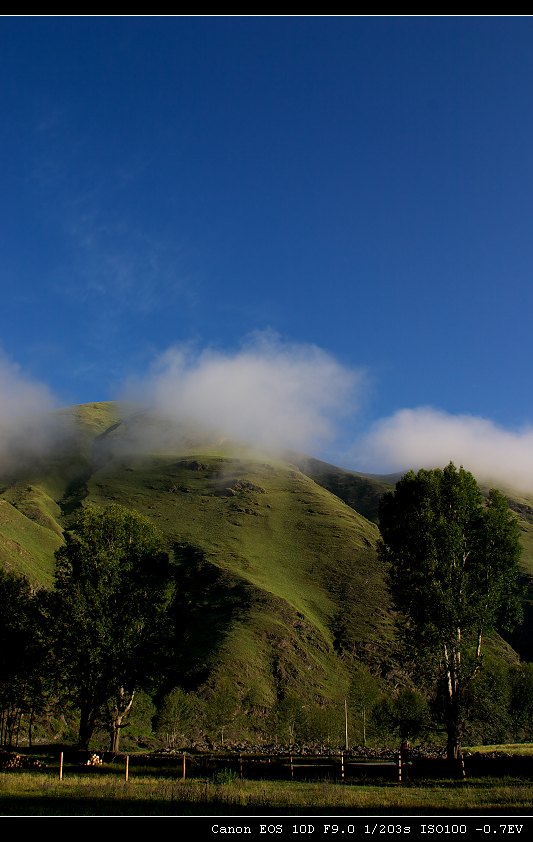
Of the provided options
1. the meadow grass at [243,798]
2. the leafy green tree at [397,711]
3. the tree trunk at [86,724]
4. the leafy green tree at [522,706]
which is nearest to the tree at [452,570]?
the meadow grass at [243,798]

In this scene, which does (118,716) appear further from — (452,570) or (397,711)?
(397,711)

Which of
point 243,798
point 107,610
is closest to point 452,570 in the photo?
point 243,798

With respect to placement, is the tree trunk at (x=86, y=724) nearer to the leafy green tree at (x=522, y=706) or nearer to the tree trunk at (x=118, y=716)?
the tree trunk at (x=118, y=716)

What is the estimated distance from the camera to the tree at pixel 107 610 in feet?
141

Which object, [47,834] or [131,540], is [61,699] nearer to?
[131,540]

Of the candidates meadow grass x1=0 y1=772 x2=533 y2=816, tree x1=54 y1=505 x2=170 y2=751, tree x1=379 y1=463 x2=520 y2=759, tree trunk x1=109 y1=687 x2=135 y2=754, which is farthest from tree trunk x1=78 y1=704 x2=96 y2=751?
tree x1=379 y1=463 x2=520 y2=759

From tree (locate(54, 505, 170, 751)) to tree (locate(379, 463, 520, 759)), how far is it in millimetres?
18535

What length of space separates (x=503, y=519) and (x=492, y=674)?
9067 centimetres

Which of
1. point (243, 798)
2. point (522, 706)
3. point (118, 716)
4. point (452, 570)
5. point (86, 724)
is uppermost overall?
point (452, 570)

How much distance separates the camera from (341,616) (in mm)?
181750

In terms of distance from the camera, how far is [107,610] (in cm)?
4431

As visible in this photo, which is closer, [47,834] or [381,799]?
[47,834]

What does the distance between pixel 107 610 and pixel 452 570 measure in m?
25.2
